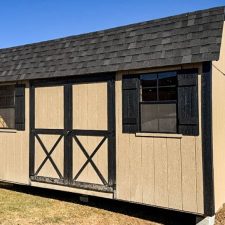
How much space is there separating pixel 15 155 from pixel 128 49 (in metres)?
4.87

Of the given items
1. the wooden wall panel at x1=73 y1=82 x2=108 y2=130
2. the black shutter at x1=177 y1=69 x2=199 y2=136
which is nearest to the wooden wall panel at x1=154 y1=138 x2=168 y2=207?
the black shutter at x1=177 y1=69 x2=199 y2=136

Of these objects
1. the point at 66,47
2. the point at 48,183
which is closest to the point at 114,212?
the point at 48,183

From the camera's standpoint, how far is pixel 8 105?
1077cm

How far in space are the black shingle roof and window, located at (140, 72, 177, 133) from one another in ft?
1.17

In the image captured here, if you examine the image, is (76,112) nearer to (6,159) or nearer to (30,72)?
(30,72)

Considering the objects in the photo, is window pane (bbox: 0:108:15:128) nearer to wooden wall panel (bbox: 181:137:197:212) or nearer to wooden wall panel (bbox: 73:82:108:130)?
wooden wall panel (bbox: 73:82:108:130)

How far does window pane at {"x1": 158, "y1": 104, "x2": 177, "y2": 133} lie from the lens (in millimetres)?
7398

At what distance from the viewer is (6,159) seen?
10469 mm

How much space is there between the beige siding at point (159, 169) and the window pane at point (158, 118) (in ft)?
0.61

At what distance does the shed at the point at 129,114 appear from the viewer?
7.05m

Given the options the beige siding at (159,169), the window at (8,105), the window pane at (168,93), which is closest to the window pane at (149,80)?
the window pane at (168,93)

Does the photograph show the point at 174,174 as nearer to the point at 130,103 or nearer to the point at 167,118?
the point at 167,118

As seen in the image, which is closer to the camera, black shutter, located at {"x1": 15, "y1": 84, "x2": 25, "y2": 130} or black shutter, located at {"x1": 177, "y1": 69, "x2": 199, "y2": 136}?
black shutter, located at {"x1": 177, "y1": 69, "x2": 199, "y2": 136}

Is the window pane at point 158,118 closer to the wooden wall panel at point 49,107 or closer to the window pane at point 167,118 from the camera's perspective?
the window pane at point 167,118
